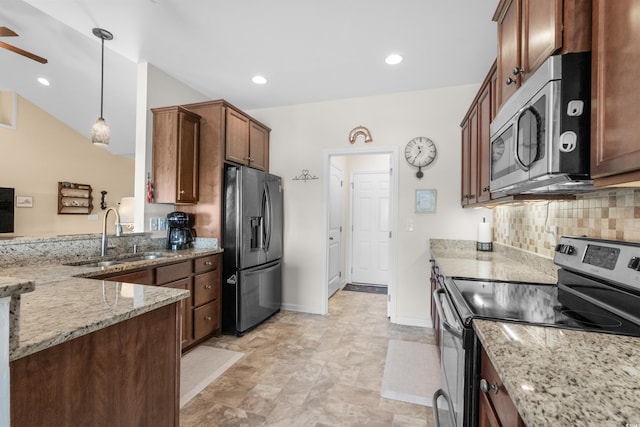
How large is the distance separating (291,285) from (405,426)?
7.66 ft

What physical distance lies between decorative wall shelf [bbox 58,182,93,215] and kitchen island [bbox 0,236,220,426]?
4800mm

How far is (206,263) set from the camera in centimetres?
288

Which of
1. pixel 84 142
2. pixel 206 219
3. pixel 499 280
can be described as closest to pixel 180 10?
pixel 206 219

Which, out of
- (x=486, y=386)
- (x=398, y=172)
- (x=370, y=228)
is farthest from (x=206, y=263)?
(x=370, y=228)

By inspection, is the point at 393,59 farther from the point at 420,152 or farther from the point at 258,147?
the point at 258,147

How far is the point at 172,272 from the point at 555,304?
258 cm

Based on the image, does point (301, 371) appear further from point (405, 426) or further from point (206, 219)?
point (206, 219)

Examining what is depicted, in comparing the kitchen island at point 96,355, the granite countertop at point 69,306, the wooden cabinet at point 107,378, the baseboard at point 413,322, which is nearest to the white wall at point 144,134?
the granite countertop at point 69,306

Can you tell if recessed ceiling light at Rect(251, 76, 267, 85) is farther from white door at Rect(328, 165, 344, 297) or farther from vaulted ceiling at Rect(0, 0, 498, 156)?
white door at Rect(328, 165, 344, 297)

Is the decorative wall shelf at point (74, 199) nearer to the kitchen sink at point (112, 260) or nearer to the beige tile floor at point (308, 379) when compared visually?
the kitchen sink at point (112, 260)

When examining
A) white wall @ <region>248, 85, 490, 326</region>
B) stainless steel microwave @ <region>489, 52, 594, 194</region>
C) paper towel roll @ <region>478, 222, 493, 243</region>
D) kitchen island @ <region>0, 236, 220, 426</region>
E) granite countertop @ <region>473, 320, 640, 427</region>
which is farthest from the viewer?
white wall @ <region>248, 85, 490, 326</region>

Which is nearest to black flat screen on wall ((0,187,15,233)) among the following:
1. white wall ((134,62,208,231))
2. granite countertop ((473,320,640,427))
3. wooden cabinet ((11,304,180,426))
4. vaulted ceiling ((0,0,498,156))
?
vaulted ceiling ((0,0,498,156))

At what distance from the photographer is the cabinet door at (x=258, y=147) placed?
3.59 metres

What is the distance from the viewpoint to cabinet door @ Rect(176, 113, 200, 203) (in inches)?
114
